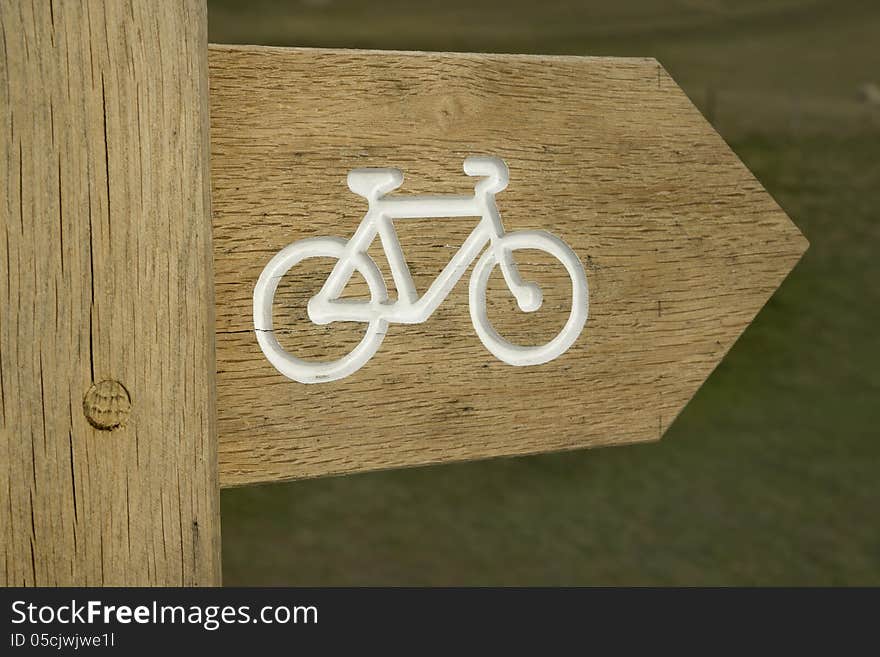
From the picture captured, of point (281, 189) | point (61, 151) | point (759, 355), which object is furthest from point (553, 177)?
point (759, 355)

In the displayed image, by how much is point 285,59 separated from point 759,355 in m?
1.51

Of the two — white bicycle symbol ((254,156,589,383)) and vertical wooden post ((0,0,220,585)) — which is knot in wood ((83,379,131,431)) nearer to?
vertical wooden post ((0,0,220,585))

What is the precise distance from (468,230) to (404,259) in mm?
51

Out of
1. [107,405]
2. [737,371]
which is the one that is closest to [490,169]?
[107,405]

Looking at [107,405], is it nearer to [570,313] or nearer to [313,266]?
[313,266]

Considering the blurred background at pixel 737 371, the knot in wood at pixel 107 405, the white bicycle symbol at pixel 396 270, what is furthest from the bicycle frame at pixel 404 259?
the blurred background at pixel 737 371

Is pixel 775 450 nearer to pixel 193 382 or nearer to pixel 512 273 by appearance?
pixel 512 273

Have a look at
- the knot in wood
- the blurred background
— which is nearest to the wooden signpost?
the knot in wood

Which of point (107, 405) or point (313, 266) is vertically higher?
point (313, 266)

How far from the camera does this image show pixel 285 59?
2.14 ft

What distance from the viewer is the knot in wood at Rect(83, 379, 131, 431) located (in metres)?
0.59

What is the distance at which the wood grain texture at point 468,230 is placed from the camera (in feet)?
2.15

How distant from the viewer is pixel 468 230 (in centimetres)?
72

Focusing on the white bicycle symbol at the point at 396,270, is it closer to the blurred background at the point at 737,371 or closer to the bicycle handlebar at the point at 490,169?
the bicycle handlebar at the point at 490,169
